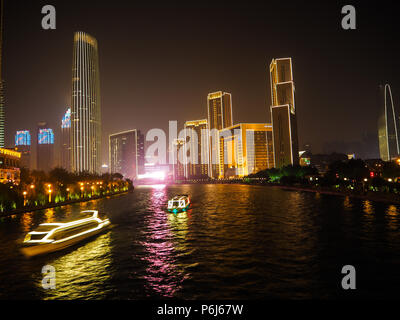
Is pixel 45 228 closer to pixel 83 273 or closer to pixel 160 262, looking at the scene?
pixel 83 273

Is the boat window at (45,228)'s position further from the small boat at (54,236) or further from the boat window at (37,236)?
the boat window at (37,236)

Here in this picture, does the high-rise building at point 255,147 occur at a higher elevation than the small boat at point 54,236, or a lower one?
higher

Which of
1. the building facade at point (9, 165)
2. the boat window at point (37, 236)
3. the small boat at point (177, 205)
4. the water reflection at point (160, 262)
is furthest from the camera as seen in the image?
the building facade at point (9, 165)

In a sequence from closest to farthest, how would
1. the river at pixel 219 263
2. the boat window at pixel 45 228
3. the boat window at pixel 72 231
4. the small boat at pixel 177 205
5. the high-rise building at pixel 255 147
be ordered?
the river at pixel 219 263, the boat window at pixel 45 228, the boat window at pixel 72 231, the small boat at pixel 177 205, the high-rise building at pixel 255 147

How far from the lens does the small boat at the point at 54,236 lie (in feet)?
47.8

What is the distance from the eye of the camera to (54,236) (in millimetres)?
15078

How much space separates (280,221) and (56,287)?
728 inches

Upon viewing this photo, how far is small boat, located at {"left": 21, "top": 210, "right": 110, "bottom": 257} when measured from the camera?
14.6m

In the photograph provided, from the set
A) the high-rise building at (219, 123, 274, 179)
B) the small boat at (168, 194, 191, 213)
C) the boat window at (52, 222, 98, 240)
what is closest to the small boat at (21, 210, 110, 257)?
the boat window at (52, 222, 98, 240)

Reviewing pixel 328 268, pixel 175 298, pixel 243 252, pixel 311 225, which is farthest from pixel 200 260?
pixel 311 225

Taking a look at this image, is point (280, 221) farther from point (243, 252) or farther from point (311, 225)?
point (243, 252)

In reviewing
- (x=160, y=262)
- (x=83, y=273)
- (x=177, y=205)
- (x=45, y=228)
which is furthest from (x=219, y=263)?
(x=177, y=205)

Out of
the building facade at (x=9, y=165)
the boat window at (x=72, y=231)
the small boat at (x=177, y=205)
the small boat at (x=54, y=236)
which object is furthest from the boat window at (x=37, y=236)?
the building facade at (x=9, y=165)
